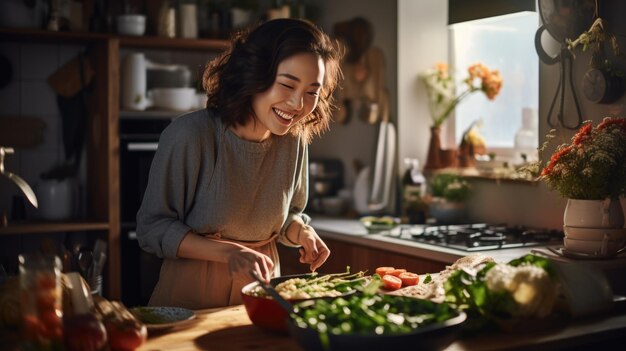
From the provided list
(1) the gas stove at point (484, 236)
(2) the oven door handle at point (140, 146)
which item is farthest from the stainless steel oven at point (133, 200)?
(1) the gas stove at point (484, 236)

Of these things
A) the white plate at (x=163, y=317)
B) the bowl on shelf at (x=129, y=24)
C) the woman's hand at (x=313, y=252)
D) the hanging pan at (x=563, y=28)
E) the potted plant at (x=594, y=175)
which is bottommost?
the white plate at (x=163, y=317)

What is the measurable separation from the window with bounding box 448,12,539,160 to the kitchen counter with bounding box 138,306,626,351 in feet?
6.89

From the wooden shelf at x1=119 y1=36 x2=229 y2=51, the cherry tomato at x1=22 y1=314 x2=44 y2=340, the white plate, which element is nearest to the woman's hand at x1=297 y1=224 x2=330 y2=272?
the white plate

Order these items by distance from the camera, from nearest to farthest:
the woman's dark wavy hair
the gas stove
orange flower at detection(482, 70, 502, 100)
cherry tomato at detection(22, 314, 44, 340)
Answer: cherry tomato at detection(22, 314, 44, 340) → the woman's dark wavy hair → the gas stove → orange flower at detection(482, 70, 502, 100)

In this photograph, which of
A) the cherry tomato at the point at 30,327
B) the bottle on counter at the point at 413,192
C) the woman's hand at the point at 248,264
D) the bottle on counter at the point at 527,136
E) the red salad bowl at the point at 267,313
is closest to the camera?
the cherry tomato at the point at 30,327

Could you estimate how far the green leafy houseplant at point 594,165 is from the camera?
2.73 metres

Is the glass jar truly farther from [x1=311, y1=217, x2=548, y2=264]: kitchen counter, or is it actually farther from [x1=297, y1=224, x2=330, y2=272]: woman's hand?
[x1=311, y1=217, x2=548, y2=264]: kitchen counter

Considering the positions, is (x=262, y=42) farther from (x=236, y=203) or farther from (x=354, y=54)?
(x=354, y=54)

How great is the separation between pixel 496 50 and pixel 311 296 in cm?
276

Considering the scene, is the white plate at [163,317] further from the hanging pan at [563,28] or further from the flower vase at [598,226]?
the hanging pan at [563,28]

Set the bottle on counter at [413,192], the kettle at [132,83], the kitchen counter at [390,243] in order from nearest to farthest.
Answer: the kitchen counter at [390,243] → the bottle on counter at [413,192] → the kettle at [132,83]

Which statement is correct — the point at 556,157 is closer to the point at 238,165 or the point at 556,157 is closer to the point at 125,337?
the point at 238,165

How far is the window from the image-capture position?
4062 mm

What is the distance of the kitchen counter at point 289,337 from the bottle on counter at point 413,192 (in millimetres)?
2223
